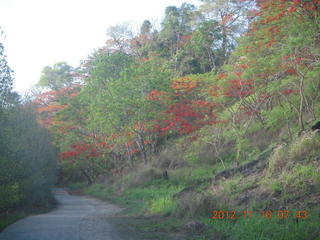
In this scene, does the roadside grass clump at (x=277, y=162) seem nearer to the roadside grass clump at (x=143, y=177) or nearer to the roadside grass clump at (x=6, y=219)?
the roadside grass clump at (x=6, y=219)

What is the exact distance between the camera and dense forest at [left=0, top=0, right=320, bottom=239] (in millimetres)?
10162

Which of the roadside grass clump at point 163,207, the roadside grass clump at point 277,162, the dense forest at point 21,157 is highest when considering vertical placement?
the dense forest at point 21,157

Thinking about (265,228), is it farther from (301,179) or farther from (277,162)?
(277,162)

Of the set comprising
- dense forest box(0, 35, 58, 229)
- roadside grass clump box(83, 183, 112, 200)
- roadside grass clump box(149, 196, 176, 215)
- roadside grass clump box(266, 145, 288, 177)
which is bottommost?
roadside grass clump box(83, 183, 112, 200)

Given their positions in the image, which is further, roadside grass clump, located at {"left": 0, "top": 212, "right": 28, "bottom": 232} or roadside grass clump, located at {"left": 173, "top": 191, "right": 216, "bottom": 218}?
roadside grass clump, located at {"left": 0, "top": 212, "right": 28, "bottom": 232}

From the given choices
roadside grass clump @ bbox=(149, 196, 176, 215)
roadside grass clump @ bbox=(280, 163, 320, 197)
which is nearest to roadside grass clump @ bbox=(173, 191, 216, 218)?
roadside grass clump @ bbox=(149, 196, 176, 215)

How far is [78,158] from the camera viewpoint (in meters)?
33.7

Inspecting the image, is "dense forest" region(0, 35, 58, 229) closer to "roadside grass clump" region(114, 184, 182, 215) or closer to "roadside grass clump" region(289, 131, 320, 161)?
"roadside grass clump" region(114, 184, 182, 215)

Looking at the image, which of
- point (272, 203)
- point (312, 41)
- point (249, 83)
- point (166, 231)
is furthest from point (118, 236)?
point (249, 83)

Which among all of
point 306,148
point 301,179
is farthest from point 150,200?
point 301,179

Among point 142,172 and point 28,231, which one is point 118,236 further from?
point 142,172

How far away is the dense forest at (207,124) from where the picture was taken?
33.3 feet

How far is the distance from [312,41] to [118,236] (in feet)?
35.9

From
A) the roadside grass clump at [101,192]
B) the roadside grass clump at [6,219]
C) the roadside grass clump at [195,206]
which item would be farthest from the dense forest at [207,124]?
the roadside grass clump at [6,219]
